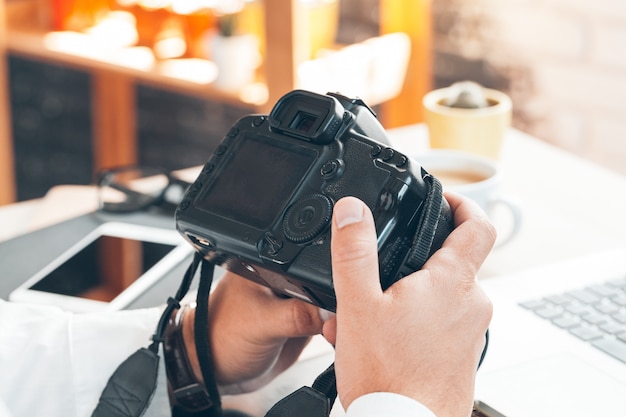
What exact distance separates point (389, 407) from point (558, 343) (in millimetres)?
226

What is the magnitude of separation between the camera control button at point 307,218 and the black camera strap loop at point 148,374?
101 mm

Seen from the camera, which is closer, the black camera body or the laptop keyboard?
the black camera body

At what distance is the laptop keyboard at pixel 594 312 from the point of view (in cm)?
62

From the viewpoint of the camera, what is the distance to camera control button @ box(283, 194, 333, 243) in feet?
1.63

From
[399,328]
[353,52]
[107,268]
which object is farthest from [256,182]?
[353,52]

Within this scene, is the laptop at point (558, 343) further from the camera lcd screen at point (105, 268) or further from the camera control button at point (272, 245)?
the camera lcd screen at point (105, 268)

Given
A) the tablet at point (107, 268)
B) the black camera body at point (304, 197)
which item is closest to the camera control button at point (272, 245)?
the black camera body at point (304, 197)

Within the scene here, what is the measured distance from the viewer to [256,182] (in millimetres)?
544

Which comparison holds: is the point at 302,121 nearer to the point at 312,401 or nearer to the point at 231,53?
the point at 312,401

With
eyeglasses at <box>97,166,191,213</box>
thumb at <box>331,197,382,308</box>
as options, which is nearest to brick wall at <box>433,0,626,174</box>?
eyeglasses at <box>97,166,191,213</box>

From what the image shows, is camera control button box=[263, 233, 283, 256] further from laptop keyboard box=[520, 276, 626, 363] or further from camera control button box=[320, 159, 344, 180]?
laptop keyboard box=[520, 276, 626, 363]

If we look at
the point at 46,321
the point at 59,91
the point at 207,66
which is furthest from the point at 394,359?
the point at 59,91

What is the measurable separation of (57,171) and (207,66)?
2.62ft

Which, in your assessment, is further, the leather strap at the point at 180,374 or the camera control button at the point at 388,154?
the leather strap at the point at 180,374
